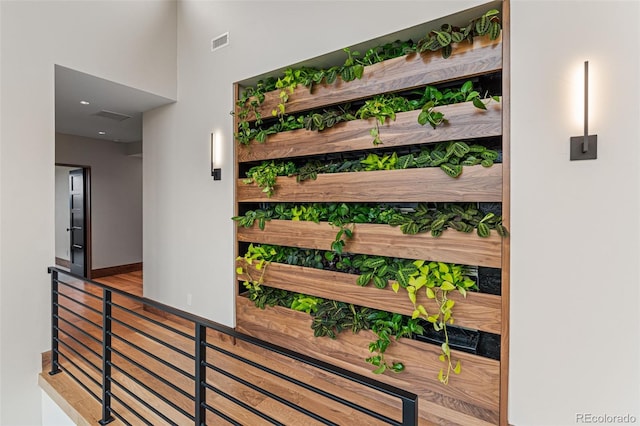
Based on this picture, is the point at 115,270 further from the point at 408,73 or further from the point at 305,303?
the point at 408,73

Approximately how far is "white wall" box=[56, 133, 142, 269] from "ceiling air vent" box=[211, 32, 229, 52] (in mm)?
3772

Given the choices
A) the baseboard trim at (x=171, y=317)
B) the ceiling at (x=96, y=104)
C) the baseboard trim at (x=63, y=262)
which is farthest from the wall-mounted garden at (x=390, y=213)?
the baseboard trim at (x=63, y=262)

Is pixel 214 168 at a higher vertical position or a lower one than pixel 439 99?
lower

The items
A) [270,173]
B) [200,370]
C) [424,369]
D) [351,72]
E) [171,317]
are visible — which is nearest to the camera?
[200,370]

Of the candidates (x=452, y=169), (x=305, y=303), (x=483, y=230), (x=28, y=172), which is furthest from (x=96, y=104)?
(x=483, y=230)

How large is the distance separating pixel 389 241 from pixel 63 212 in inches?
282

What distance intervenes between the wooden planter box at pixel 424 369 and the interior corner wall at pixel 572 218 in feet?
0.48

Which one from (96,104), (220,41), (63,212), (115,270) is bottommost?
(115,270)

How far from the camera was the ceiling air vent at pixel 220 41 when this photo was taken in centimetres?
300

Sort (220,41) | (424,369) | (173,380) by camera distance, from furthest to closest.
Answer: (220,41)
(173,380)
(424,369)

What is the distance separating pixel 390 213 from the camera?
2195mm

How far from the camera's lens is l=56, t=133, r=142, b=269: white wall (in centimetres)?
552

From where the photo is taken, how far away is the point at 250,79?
9.44 ft

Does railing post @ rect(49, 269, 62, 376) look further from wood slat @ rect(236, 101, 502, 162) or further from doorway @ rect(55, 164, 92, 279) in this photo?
doorway @ rect(55, 164, 92, 279)
